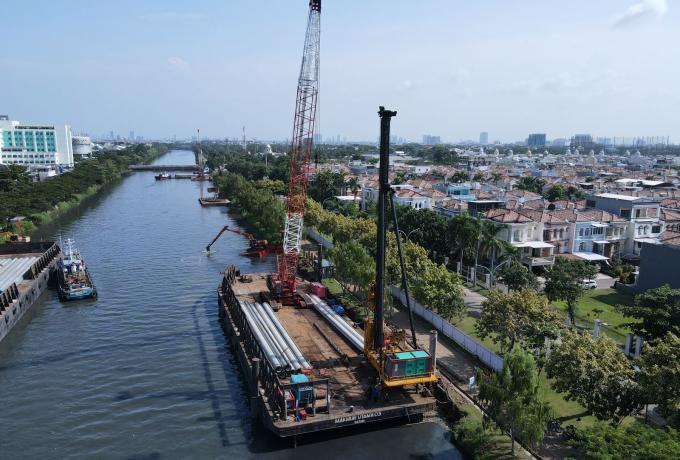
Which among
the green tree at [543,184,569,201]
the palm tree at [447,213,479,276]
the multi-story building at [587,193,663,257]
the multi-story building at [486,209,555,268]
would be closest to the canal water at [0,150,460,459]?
the palm tree at [447,213,479,276]

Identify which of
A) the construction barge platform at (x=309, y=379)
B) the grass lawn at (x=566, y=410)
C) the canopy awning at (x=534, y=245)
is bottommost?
the grass lawn at (x=566, y=410)

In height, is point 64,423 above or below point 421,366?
below

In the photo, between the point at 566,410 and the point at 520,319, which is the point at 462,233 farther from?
the point at 566,410

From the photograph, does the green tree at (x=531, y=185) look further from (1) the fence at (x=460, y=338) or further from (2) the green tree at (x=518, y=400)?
(2) the green tree at (x=518, y=400)

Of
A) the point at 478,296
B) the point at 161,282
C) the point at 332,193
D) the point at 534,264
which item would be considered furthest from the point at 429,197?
the point at 161,282

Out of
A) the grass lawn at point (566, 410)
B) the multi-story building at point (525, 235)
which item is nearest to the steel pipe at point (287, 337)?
the grass lawn at point (566, 410)

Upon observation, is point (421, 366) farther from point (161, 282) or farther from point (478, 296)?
point (161, 282)

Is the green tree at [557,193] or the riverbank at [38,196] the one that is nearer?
the riverbank at [38,196]
